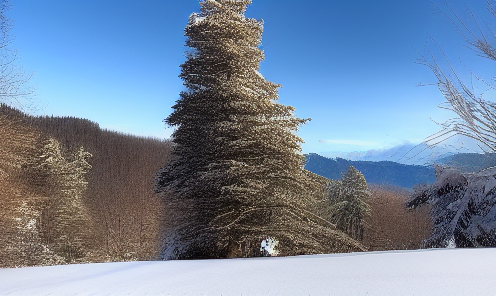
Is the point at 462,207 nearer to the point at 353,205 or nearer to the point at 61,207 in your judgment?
the point at 353,205

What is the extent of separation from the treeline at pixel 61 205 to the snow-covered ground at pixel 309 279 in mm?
11588

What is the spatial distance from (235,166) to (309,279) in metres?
6.61

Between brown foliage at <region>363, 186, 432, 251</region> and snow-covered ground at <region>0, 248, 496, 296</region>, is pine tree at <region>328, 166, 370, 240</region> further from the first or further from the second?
snow-covered ground at <region>0, 248, 496, 296</region>

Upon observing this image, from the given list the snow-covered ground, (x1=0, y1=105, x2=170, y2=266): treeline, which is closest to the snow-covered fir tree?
the snow-covered ground

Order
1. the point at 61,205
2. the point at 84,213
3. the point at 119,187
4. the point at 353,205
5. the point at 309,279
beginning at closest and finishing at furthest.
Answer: the point at 309,279 < the point at 353,205 < the point at 61,205 < the point at 84,213 < the point at 119,187

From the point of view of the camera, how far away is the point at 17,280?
334 cm

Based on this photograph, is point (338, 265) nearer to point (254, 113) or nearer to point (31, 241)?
point (254, 113)

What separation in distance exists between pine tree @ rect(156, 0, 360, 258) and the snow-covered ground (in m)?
5.70

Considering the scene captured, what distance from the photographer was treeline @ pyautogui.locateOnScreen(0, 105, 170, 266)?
16.6 m

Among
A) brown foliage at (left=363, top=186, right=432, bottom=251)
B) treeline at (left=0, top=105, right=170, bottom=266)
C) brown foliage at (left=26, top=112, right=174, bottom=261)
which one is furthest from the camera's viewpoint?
brown foliage at (left=26, top=112, right=174, bottom=261)

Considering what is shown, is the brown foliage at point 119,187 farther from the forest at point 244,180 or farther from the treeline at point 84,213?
the forest at point 244,180

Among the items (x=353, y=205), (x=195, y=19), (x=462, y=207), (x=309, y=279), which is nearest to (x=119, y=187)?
(x=353, y=205)

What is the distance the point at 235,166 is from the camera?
9133 millimetres

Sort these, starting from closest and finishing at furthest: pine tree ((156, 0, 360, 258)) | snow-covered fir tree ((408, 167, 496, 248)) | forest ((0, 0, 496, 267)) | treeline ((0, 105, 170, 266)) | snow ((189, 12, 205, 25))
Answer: snow-covered fir tree ((408, 167, 496, 248)), forest ((0, 0, 496, 267)), pine tree ((156, 0, 360, 258)), snow ((189, 12, 205, 25)), treeline ((0, 105, 170, 266))
